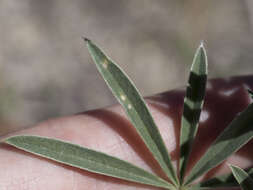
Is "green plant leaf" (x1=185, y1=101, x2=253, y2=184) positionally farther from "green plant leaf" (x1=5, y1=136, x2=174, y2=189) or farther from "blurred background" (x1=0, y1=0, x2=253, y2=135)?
→ "blurred background" (x1=0, y1=0, x2=253, y2=135)

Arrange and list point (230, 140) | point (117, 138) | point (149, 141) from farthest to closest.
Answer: point (117, 138) → point (149, 141) → point (230, 140)

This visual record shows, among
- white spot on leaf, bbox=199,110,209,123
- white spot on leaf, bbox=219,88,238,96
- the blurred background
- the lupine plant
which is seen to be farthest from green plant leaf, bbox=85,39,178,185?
the blurred background

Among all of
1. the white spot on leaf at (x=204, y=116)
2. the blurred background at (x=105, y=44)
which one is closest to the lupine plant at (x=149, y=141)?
the white spot on leaf at (x=204, y=116)

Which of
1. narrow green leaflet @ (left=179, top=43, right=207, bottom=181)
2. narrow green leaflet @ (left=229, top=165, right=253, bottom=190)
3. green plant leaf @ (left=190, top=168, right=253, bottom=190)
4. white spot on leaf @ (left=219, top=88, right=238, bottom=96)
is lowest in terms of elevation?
narrow green leaflet @ (left=229, top=165, right=253, bottom=190)

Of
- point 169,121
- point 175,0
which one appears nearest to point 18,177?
point 169,121

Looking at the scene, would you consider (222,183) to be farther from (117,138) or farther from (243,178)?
(117,138)

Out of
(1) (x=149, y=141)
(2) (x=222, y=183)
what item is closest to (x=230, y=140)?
(2) (x=222, y=183)

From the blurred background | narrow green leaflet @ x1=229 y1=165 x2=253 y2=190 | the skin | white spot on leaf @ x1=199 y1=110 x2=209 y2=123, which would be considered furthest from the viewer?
the blurred background
